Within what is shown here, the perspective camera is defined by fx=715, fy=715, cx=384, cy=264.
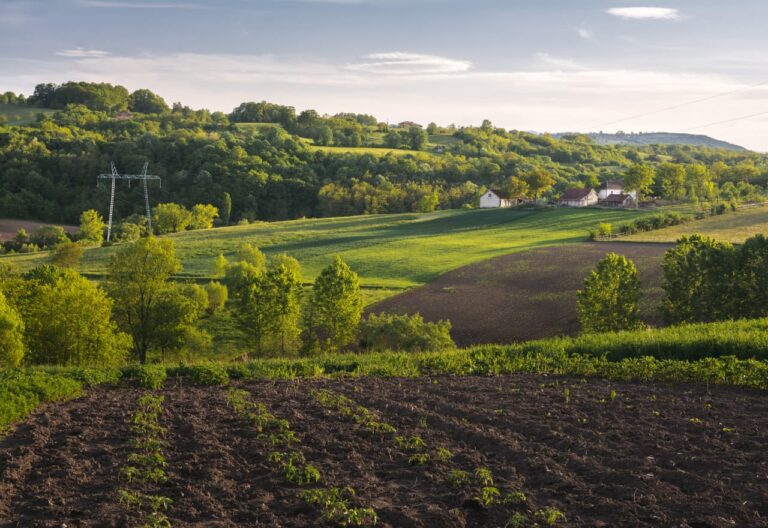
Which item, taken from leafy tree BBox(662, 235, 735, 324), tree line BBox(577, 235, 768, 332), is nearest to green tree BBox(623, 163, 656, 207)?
tree line BBox(577, 235, 768, 332)

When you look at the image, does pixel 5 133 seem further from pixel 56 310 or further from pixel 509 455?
pixel 509 455

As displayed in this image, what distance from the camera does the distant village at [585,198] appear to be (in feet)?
382

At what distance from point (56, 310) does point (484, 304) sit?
29.2 m

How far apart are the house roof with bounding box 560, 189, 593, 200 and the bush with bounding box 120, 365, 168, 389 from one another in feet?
357

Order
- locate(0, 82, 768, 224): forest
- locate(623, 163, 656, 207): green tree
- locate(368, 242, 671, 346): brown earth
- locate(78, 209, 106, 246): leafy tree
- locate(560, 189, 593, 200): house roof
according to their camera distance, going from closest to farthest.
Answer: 1. locate(368, 242, 671, 346): brown earth
2. locate(78, 209, 106, 246): leafy tree
3. locate(623, 163, 656, 207): green tree
4. locate(560, 189, 593, 200): house roof
5. locate(0, 82, 768, 224): forest

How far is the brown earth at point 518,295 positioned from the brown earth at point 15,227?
224 feet

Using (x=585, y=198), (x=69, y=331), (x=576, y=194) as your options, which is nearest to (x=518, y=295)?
(x=69, y=331)

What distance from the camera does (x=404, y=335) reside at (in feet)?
135

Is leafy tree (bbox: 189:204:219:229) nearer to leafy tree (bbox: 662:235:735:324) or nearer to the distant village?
the distant village

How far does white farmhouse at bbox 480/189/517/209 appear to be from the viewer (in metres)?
131

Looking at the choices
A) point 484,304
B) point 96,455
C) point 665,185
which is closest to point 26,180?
point 484,304

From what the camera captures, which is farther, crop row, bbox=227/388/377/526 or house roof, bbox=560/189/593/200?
house roof, bbox=560/189/593/200

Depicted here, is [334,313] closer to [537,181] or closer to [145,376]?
[145,376]

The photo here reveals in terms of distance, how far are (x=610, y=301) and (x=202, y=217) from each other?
8502 cm
